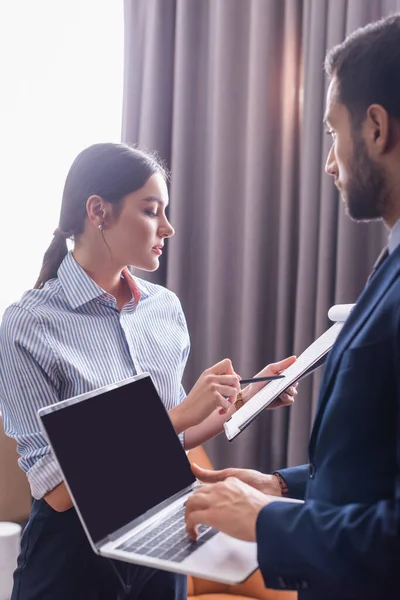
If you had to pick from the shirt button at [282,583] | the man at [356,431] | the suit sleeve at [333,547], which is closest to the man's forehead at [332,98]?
the man at [356,431]

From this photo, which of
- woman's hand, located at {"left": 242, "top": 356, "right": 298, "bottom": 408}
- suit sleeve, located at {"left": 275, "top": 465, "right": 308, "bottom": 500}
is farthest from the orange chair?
suit sleeve, located at {"left": 275, "top": 465, "right": 308, "bottom": 500}

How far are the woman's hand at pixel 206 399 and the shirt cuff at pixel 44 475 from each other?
0.26 m

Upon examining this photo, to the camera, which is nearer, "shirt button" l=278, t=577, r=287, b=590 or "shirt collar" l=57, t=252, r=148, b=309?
"shirt button" l=278, t=577, r=287, b=590

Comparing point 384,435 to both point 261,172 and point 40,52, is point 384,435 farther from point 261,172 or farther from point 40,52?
point 40,52

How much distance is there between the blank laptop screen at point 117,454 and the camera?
995 millimetres

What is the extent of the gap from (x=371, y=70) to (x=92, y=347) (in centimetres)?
81

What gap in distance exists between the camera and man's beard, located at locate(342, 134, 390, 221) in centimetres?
91

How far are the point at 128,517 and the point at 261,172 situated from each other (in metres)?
1.56

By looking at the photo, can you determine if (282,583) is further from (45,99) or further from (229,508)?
(45,99)

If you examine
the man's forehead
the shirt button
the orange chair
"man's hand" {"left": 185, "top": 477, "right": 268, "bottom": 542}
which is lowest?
the orange chair

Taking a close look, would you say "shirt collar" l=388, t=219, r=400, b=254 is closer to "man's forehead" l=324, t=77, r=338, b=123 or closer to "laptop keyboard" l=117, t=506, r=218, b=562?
"man's forehead" l=324, t=77, r=338, b=123

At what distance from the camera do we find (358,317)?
914 millimetres

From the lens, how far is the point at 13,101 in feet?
9.00

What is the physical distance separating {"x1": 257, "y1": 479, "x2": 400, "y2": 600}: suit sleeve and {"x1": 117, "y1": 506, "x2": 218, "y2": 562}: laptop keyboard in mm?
161
